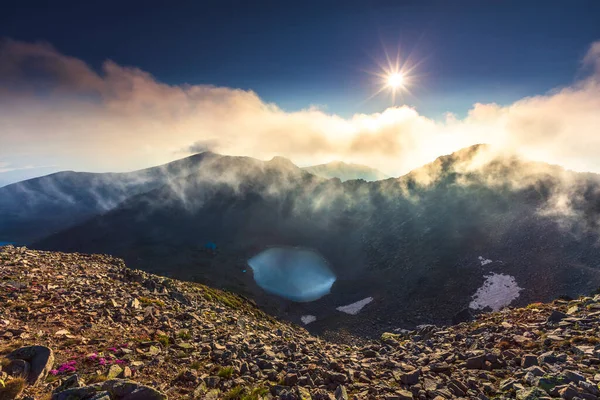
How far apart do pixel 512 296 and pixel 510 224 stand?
37591mm

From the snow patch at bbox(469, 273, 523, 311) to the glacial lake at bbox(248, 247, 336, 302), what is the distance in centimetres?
5162

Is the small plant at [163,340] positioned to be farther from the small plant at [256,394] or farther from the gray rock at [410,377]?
the gray rock at [410,377]

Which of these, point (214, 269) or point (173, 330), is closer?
point (173, 330)

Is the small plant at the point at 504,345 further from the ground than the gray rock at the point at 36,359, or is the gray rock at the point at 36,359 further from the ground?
the gray rock at the point at 36,359

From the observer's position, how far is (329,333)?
68.9 m

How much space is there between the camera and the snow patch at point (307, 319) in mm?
83412

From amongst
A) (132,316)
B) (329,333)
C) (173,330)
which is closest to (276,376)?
(173,330)

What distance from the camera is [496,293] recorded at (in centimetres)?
7731

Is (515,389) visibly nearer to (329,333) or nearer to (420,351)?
(420,351)

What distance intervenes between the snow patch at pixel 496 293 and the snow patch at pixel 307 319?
144 ft

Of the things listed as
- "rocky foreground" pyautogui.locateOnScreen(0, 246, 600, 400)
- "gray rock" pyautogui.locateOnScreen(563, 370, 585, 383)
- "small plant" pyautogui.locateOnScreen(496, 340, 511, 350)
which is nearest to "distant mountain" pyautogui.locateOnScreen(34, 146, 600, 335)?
"rocky foreground" pyautogui.locateOnScreen(0, 246, 600, 400)

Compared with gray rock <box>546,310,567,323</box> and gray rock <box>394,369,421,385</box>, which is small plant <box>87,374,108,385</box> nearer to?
gray rock <box>394,369,421,385</box>

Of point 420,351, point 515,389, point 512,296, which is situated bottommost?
point 512,296

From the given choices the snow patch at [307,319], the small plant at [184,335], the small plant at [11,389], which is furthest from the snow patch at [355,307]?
the small plant at [11,389]
